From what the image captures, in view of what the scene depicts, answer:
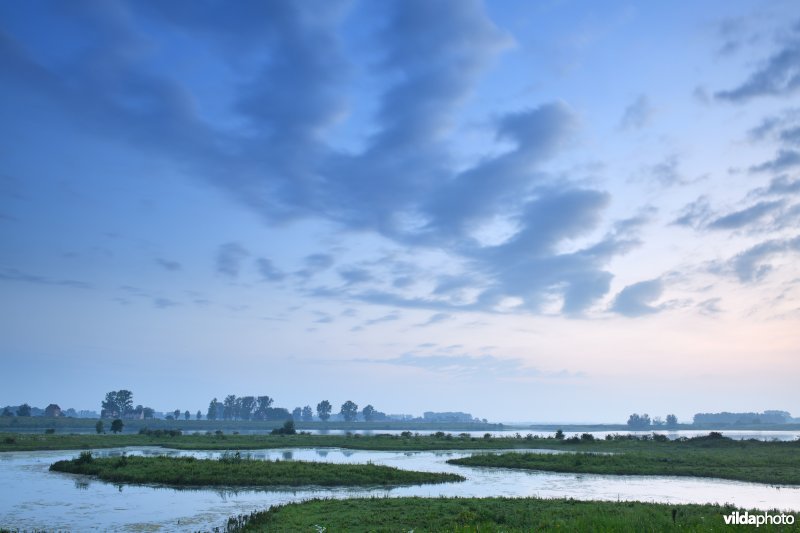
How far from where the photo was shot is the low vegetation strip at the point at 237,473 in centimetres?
4906

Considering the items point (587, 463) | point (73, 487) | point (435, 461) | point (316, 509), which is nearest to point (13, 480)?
point (73, 487)

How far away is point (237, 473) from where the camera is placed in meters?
50.8

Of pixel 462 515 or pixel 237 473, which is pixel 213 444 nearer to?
pixel 237 473

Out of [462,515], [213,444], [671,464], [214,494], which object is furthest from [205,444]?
[462,515]

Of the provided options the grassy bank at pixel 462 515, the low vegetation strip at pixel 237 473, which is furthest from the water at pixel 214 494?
the grassy bank at pixel 462 515

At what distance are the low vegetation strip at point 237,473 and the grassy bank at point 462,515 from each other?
1425 cm

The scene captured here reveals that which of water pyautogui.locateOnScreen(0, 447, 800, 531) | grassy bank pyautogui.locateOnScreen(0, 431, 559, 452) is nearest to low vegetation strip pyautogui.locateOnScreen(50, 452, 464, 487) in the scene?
water pyautogui.locateOnScreen(0, 447, 800, 531)

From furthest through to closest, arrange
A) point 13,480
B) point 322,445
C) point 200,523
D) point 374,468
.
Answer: point 322,445 → point 374,468 → point 13,480 → point 200,523

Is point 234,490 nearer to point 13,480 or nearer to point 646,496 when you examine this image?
point 13,480

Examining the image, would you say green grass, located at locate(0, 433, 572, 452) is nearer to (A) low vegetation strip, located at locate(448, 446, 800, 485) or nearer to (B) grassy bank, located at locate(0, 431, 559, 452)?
(B) grassy bank, located at locate(0, 431, 559, 452)

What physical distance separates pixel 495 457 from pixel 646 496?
33376mm

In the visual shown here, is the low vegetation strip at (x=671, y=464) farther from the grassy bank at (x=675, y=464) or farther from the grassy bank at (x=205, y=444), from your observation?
the grassy bank at (x=205, y=444)

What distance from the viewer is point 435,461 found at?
7544 cm

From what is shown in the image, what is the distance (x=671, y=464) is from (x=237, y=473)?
2072 inches
